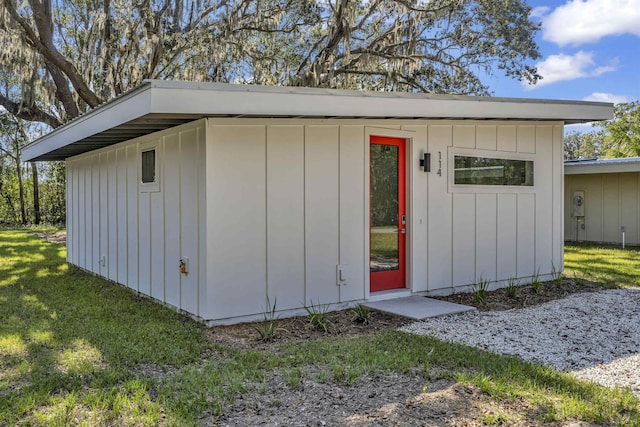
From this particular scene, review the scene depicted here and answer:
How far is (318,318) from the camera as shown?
515 centimetres

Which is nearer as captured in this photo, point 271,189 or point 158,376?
point 158,376

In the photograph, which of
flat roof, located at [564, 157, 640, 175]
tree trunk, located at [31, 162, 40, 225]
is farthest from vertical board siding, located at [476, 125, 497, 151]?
A: tree trunk, located at [31, 162, 40, 225]

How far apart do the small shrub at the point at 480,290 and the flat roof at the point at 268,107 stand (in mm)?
2129

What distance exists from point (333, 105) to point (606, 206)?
37.7ft

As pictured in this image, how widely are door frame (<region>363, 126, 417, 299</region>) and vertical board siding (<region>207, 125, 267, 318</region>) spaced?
128 cm

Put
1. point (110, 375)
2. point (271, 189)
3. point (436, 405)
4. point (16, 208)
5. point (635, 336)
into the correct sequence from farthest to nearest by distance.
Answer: point (16, 208) < point (271, 189) < point (635, 336) < point (110, 375) < point (436, 405)

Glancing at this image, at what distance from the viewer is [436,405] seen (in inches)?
124

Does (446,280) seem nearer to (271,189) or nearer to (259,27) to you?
(271,189)

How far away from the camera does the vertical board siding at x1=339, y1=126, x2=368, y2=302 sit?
5.90 metres

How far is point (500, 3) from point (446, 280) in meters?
8.48

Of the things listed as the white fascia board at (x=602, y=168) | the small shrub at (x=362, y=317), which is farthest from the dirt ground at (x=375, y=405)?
the white fascia board at (x=602, y=168)

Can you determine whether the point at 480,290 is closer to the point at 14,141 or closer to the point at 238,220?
the point at 238,220

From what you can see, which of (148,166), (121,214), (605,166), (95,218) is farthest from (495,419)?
(605,166)

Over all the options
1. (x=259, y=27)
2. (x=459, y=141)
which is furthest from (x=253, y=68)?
(x=459, y=141)
